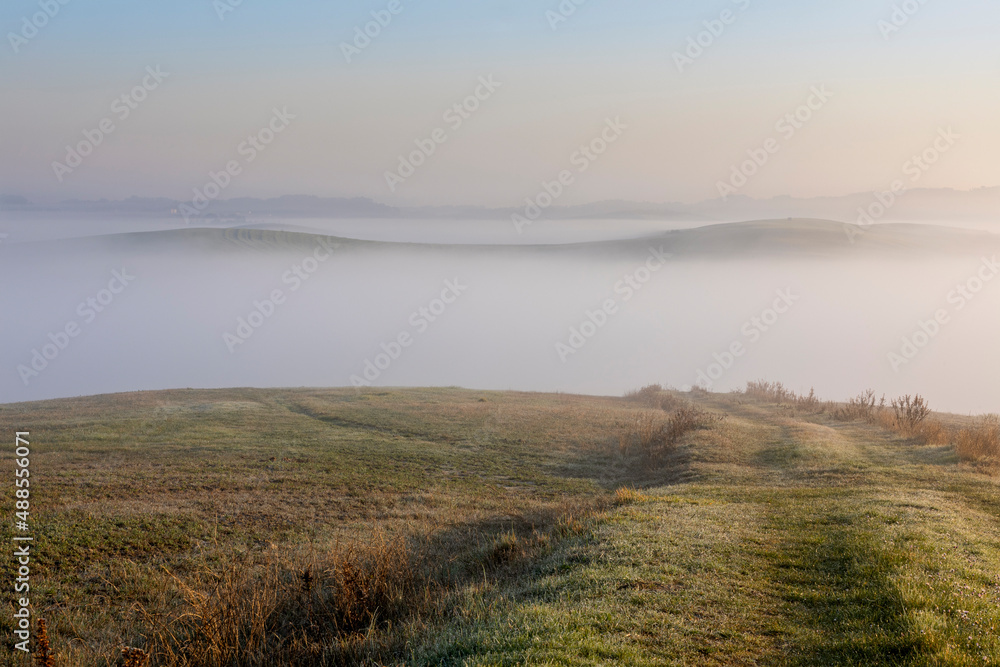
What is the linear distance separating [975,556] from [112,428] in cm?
3155

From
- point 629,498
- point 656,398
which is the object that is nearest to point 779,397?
point 656,398

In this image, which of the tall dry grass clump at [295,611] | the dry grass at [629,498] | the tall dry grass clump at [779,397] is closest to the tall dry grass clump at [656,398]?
the tall dry grass clump at [779,397]

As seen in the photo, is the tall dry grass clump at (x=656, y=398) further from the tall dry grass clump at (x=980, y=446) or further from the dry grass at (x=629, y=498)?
the dry grass at (x=629, y=498)

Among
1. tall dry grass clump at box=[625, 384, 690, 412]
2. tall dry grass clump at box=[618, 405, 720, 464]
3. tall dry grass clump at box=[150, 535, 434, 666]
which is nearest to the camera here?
tall dry grass clump at box=[150, 535, 434, 666]

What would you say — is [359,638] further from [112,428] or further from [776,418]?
[776,418]

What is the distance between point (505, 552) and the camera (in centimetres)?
1211

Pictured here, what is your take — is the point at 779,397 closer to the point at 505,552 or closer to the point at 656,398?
the point at 656,398

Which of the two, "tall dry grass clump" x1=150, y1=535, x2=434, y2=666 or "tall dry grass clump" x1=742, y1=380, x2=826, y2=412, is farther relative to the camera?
"tall dry grass clump" x1=742, y1=380, x2=826, y2=412

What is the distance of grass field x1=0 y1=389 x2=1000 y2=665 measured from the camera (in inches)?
296

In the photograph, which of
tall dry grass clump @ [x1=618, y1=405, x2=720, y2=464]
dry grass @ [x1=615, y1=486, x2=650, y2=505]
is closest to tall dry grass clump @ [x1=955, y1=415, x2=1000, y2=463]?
tall dry grass clump @ [x1=618, y1=405, x2=720, y2=464]

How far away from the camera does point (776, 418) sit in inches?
1412

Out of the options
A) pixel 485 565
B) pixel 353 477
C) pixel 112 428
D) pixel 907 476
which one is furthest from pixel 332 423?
pixel 907 476

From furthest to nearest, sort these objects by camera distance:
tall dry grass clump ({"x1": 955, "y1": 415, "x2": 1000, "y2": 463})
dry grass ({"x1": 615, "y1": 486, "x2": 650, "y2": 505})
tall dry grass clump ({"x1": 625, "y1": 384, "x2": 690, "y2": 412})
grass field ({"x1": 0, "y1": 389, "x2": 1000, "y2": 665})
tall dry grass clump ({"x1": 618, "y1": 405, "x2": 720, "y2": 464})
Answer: tall dry grass clump ({"x1": 625, "y1": 384, "x2": 690, "y2": 412}) < tall dry grass clump ({"x1": 618, "y1": 405, "x2": 720, "y2": 464}) < tall dry grass clump ({"x1": 955, "y1": 415, "x2": 1000, "y2": 463}) < dry grass ({"x1": 615, "y1": 486, "x2": 650, "y2": 505}) < grass field ({"x1": 0, "y1": 389, "x2": 1000, "y2": 665})

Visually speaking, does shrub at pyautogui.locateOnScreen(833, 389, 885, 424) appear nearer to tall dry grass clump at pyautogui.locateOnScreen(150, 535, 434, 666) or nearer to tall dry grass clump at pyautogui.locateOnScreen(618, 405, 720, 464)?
tall dry grass clump at pyautogui.locateOnScreen(618, 405, 720, 464)
